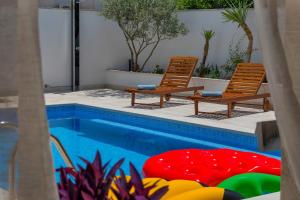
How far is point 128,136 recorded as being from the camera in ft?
29.7

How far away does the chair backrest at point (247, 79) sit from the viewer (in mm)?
9727

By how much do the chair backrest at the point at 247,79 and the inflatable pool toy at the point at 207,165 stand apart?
4.53 metres

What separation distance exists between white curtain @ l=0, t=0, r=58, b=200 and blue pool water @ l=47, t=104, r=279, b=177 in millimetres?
5531

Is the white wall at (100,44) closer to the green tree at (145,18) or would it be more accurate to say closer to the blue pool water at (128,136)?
the green tree at (145,18)

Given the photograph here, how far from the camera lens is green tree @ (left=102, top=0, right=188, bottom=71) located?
41.2 ft

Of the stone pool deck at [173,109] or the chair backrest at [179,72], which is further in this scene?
the chair backrest at [179,72]

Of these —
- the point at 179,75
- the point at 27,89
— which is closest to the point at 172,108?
the point at 179,75

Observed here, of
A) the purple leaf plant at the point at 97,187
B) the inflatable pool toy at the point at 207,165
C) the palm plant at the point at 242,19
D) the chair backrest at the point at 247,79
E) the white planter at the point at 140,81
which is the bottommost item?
the inflatable pool toy at the point at 207,165

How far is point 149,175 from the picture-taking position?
4973 millimetres

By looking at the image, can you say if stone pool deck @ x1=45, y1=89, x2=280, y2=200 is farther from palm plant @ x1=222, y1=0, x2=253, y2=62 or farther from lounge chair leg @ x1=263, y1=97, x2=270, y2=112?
palm plant @ x1=222, y1=0, x2=253, y2=62

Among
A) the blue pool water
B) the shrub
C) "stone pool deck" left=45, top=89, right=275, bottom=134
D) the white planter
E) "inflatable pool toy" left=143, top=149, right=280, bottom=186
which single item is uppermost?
the shrub

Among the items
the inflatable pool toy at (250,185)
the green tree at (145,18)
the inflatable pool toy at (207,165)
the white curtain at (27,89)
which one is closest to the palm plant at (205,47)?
the green tree at (145,18)

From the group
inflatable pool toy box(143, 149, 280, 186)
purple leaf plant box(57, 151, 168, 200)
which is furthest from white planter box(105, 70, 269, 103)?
purple leaf plant box(57, 151, 168, 200)

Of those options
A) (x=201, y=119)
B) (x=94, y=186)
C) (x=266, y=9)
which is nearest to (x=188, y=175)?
(x=94, y=186)
